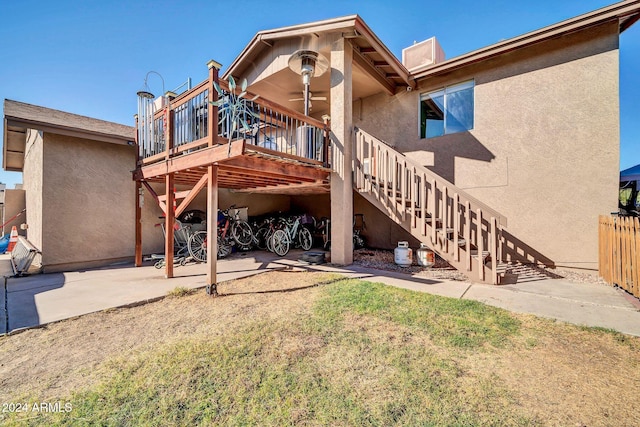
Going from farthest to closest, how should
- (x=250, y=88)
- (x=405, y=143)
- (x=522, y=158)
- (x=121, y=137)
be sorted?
1. (x=250, y=88)
2. (x=405, y=143)
3. (x=121, y=137)
4. (x=522, y=158)

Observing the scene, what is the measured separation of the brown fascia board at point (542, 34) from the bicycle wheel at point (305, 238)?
5.20 metres

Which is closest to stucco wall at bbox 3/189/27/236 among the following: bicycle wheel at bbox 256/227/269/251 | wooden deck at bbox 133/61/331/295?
wooden deck at bbox 133/61/331/295

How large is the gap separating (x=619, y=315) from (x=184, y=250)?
8468 mm

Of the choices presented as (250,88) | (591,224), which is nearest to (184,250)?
(250,88)

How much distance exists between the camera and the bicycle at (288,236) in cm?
761

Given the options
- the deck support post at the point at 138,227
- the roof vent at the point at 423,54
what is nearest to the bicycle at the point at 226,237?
the deck support post at the point at 138,227

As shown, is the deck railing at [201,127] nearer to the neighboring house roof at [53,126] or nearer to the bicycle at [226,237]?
the neighboring house roof at [53,126]

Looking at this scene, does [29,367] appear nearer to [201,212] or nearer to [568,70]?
[201,212]

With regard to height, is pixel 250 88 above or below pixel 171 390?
above

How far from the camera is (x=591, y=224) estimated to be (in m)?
5.10

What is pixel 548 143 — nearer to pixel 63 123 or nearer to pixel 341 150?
pixel 341 150

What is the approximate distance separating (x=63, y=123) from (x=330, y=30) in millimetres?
6020

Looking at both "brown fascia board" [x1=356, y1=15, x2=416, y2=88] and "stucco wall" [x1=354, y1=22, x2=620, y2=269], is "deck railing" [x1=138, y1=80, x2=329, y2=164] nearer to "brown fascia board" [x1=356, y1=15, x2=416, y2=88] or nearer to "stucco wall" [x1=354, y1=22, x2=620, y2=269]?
"brown fascia board" [x1=356, y1=15, x2=416, y2=88]

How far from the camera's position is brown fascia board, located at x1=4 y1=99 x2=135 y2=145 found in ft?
16.9
